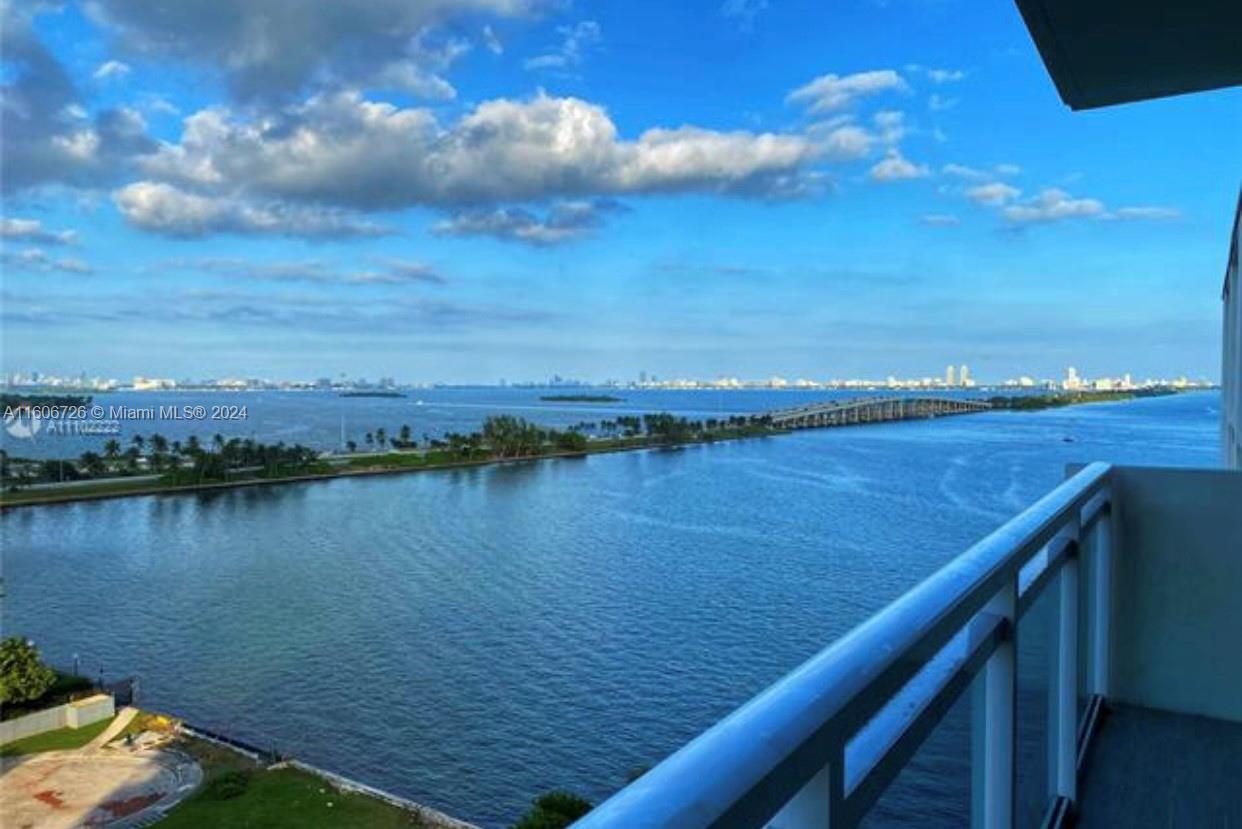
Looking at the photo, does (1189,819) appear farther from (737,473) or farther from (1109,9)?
(737,473)

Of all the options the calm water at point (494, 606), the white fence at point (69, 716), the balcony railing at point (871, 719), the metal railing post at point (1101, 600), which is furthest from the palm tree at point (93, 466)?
the balcony railing at point (871, 719)

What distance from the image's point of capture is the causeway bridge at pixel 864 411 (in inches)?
2325

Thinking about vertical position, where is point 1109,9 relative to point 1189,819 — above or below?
above

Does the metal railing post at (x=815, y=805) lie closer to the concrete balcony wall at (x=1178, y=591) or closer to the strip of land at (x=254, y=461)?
the concrete balcony wall at (x=1178, y=591)

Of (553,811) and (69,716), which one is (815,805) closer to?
(553,811)

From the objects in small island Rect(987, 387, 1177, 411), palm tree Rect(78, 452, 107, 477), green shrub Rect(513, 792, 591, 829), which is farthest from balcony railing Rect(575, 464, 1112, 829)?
small island Rect(987, 387, 1177, 411)

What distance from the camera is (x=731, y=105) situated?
36656 millimetres

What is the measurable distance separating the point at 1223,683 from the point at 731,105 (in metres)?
37.8

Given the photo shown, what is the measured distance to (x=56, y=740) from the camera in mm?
10336

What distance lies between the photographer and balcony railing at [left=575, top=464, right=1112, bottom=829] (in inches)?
11.0

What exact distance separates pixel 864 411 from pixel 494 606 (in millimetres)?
54967

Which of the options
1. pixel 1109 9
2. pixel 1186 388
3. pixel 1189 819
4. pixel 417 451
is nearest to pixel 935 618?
pixel 1109 9

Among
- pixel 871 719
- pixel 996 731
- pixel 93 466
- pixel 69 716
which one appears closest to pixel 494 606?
pixel 69 716

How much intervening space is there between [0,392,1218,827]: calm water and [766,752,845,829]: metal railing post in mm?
111
